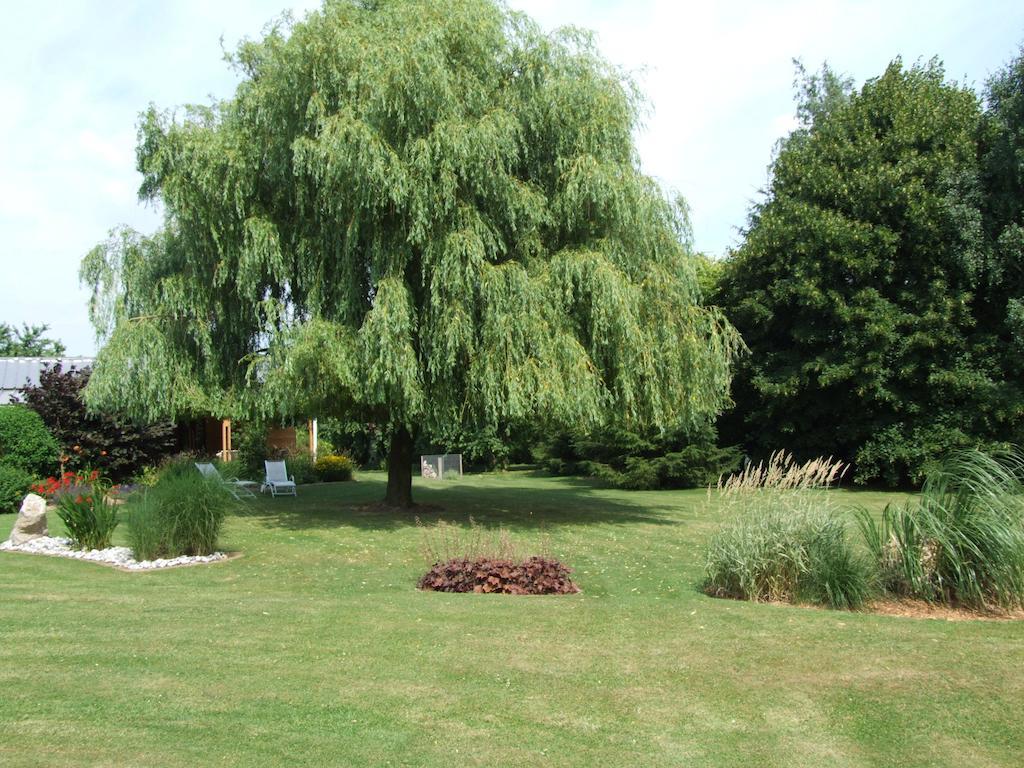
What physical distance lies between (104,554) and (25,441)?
324 inches

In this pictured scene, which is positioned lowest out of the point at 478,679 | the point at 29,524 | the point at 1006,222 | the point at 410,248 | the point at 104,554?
the point at 478,679

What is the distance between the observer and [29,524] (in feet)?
38.2

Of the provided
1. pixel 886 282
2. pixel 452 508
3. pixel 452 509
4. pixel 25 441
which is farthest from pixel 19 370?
pixel 886 282

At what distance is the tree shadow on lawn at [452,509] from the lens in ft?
48.2

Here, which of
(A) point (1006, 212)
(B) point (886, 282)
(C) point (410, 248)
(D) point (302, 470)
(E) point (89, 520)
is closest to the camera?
(E) point (89, 520)

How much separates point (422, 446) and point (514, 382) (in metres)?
21.9

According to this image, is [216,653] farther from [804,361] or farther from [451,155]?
[804,361]

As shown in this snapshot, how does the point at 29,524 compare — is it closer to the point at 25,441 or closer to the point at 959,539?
the point at 25,441

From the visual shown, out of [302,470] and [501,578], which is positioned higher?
[302,470]

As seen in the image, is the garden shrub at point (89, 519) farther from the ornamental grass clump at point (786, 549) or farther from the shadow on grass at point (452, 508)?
the ornamental grass clump at point (786, 549)

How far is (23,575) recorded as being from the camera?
9.43m

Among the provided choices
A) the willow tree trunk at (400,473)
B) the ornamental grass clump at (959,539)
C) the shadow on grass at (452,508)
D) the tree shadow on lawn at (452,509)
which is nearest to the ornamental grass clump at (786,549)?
the ornamental grass clump at (959,539)

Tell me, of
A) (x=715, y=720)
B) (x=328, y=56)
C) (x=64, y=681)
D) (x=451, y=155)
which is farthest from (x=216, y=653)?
(x=328, y=56)

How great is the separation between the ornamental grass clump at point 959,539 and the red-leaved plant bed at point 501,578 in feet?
9.90
